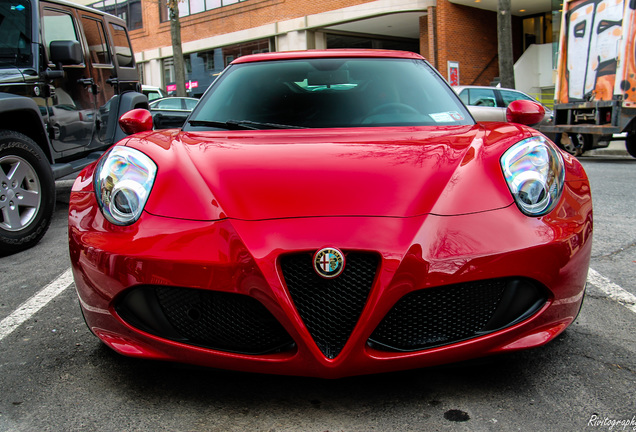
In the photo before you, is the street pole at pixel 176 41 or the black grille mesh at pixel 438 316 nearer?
the black grille mesh at pixel 438 316

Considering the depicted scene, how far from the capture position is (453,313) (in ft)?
6.38

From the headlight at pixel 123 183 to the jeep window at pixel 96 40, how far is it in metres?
4.43

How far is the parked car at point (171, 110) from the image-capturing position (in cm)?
1455

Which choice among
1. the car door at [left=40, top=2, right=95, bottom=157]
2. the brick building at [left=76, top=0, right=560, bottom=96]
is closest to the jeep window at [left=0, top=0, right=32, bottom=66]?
the car door at [left=40, top=2, right=95, bottom=157]

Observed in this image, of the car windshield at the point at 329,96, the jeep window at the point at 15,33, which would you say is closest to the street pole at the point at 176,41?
the jeep window at the point at 15,33

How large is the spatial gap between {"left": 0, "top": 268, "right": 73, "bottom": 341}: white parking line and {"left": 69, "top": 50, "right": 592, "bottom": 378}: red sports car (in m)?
0.95

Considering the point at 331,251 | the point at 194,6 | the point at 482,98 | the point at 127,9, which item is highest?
the point at 127,9

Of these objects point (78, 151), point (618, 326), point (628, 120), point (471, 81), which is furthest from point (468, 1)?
point (618, 326)

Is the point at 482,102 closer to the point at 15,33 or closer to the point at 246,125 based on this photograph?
the point at 15,33

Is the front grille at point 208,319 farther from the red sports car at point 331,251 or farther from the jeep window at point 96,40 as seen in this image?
the jeep window at point 96,40

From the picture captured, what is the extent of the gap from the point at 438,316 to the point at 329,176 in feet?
1.98

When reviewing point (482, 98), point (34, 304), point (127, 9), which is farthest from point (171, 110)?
point (127, 9)

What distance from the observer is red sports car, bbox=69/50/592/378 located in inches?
72.7

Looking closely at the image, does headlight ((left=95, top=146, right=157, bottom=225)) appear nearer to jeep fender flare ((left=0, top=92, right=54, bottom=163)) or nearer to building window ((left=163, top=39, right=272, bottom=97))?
jeep fender flare ((left=0, top=92, right=54, bottom=163))
